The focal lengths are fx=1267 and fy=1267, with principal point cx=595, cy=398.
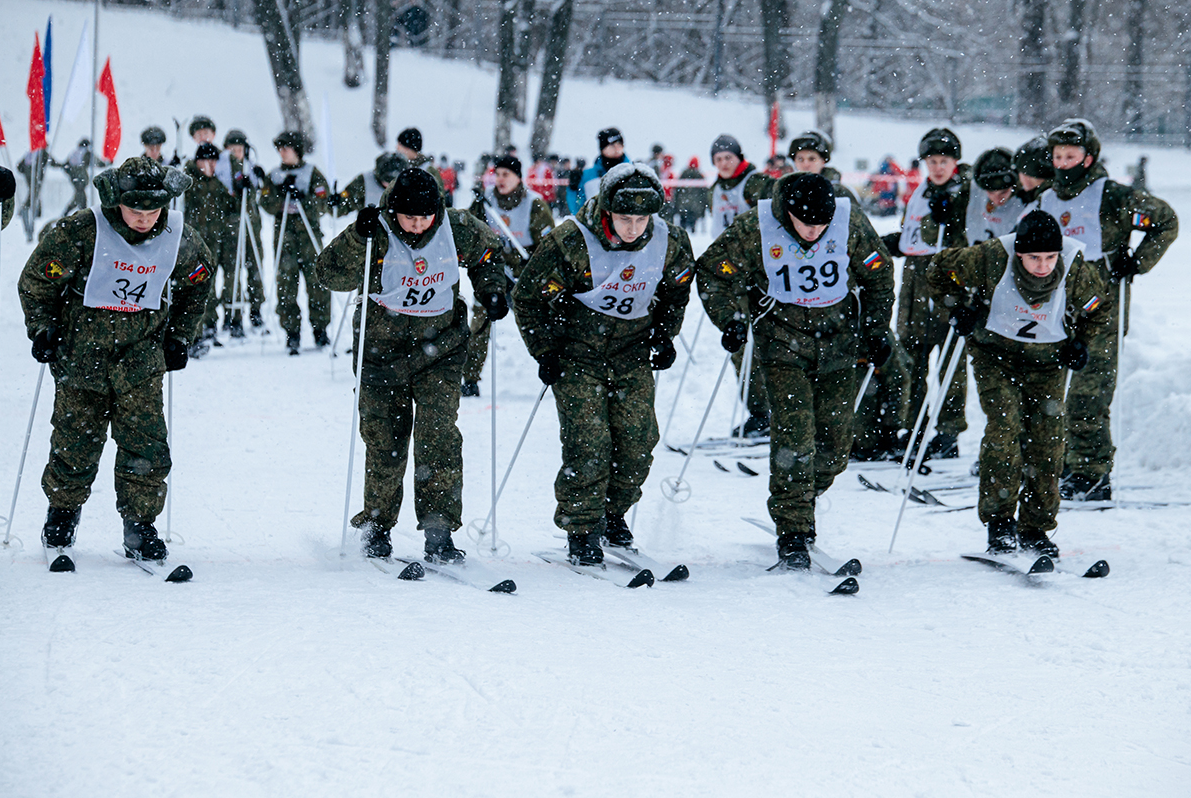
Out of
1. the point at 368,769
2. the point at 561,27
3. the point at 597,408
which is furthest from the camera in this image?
the point at 561,27

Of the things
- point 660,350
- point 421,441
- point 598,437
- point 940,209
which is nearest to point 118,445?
point 421,441

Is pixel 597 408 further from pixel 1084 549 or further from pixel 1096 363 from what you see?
pixel 1096 363

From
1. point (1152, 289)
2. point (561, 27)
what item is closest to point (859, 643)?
point (1152, 289)

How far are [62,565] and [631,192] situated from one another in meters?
2.68

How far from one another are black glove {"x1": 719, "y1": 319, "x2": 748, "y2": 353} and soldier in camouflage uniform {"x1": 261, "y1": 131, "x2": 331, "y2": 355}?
22.1 ft

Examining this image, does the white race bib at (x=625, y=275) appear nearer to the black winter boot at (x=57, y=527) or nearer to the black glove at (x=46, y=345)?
the black glove at (x=46, y=345)

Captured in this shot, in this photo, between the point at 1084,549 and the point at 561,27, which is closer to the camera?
the point at 1084,549

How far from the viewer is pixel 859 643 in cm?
450

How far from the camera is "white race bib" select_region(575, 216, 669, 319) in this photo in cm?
530

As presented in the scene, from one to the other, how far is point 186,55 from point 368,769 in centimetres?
3184

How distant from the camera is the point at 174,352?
5145 mm

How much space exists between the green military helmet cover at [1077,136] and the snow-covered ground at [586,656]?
1938 millimetres

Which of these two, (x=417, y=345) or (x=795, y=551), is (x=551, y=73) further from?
(x=795, y=551)

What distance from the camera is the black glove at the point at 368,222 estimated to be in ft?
16.5
